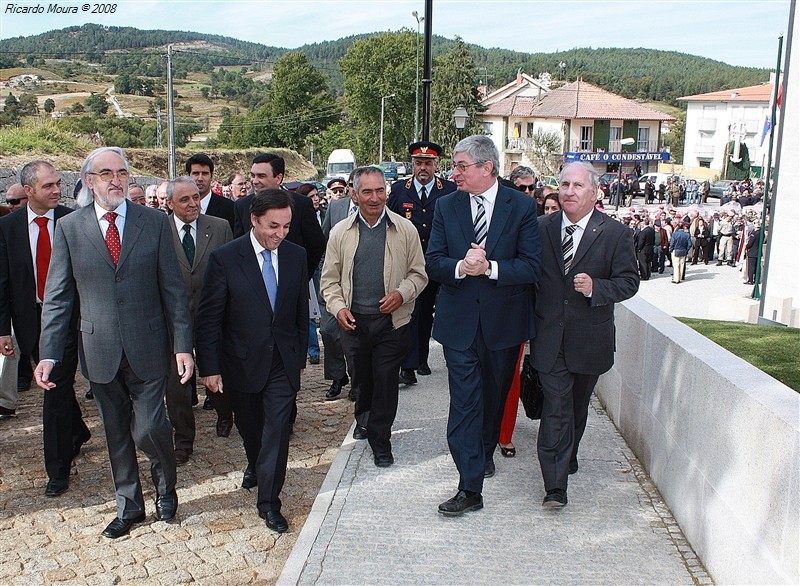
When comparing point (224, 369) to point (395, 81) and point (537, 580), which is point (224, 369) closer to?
point (537, 580)

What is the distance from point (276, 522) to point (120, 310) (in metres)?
1.52

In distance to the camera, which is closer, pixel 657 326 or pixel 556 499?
pixel 556 499

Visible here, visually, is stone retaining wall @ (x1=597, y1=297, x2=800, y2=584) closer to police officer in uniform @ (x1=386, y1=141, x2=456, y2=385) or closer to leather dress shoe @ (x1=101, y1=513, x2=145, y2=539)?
police officer in uniform @ (x1=386, y1=141, x2=456, y2=385)

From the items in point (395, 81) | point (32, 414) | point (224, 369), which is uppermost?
point (395, 81)

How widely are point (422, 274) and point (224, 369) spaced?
64.6 inches

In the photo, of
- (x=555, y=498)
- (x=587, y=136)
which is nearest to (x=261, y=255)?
(x=555, y=498)

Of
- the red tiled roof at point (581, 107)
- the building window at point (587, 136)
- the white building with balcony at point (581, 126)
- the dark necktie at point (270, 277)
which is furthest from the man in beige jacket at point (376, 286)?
the building window at point (587, 136)

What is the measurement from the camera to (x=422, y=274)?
221 inches

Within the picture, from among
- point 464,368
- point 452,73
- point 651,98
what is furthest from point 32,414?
point 651,98

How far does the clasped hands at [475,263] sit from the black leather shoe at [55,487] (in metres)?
2.96

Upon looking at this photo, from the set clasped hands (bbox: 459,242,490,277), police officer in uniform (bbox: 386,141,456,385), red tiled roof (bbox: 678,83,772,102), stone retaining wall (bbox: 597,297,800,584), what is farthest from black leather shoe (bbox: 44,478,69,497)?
red tiled roof (bbox: 678,83,772,102)

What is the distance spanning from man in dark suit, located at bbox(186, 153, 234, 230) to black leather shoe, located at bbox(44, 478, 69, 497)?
2724mm

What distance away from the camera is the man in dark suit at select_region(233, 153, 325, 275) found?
6.69m

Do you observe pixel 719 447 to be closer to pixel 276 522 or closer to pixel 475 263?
pixel 475 263
